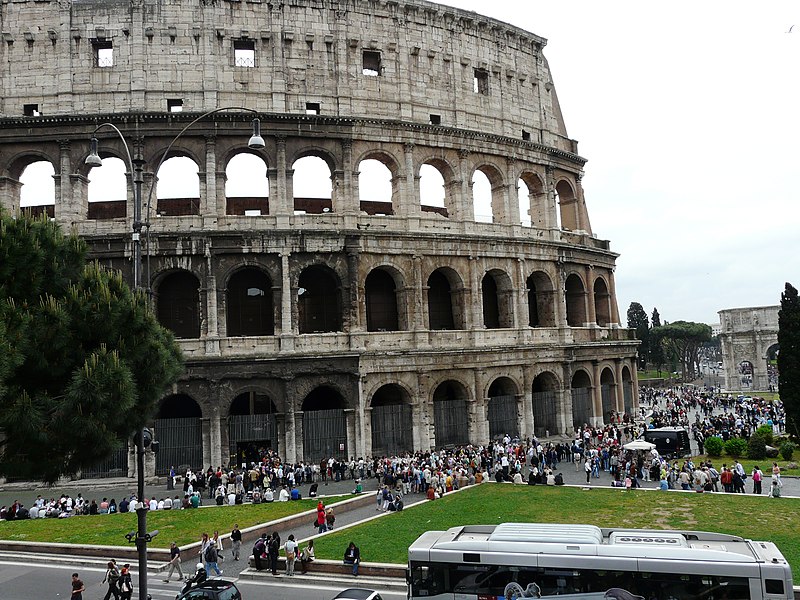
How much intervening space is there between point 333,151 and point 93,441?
21.9 metres

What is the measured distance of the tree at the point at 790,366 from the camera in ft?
104

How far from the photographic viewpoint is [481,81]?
34906 millimetres

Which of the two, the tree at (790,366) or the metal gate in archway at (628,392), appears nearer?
the tree at (790,366)

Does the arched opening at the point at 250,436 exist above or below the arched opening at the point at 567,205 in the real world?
below

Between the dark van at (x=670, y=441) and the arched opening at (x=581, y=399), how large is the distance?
6.70m

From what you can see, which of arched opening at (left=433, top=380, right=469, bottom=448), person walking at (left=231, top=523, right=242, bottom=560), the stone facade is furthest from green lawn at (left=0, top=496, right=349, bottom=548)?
the stone facade

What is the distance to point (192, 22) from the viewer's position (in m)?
29.5

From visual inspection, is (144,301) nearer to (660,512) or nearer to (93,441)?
(93,441)

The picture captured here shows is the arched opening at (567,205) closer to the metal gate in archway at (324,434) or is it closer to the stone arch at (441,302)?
the stone arch at (441,302)

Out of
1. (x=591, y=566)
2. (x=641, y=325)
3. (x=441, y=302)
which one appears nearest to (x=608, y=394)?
(x=441, y=302)

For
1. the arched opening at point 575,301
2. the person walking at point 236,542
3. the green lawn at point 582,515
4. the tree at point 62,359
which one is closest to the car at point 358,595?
the green lawn at point 582,515

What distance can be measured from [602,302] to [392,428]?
59.4 feet

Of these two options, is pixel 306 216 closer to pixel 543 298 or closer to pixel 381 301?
pixel 381 301

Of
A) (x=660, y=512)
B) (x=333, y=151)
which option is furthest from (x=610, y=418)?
(x=333, y=151)
